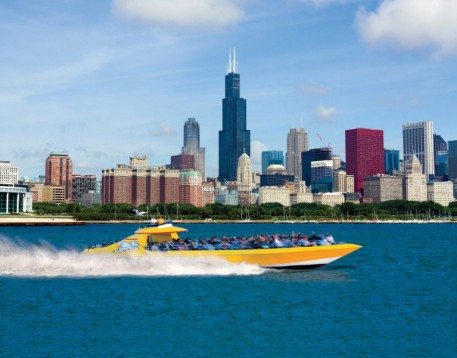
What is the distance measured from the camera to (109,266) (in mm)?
51812

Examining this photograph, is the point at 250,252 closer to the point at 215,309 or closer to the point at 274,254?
the point at 274,254

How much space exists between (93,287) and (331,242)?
17.1m

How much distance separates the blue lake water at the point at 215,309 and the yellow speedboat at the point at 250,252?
0.75m

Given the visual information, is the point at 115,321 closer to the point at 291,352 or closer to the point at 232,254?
the point at 291,352

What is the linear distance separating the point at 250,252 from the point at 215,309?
38.0 feet

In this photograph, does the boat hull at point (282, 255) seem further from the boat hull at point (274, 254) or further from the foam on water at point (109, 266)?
the foam on water at point (109, 266)

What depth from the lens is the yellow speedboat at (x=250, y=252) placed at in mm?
50031

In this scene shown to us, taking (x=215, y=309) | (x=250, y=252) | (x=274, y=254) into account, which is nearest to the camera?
(x=215, y=309)

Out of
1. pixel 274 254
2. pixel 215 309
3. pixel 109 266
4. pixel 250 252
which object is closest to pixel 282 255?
pixel 274 254

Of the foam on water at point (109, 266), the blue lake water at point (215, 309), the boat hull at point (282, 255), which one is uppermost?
the boat hull at point (282, 255)

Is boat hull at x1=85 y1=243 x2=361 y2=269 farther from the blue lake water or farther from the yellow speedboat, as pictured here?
the blue lake water

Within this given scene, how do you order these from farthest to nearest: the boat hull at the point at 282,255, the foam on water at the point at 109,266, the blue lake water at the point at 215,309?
the foam on water at the point at 109,266, the boat hull at the point at 282,255, the blue lake water at the point at 215,309

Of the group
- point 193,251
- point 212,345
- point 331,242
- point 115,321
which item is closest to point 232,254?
point 193,251

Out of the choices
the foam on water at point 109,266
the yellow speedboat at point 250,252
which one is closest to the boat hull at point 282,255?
the yellow speedboat at point 250,252
